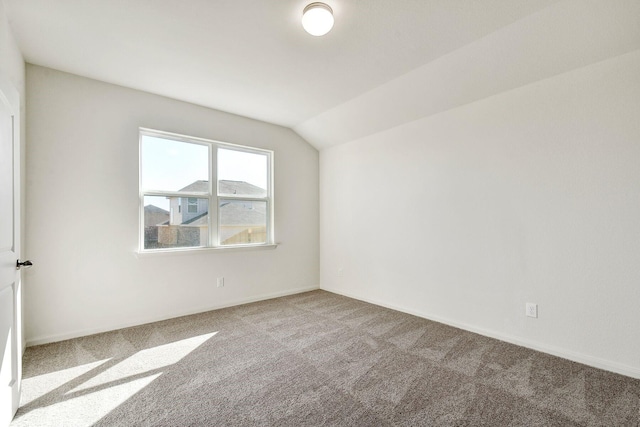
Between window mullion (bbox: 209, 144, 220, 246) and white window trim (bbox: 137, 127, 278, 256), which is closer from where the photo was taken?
white window trim (bbox: 137, 127, 278, 256)

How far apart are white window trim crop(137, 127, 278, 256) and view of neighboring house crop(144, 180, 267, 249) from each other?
0.05 metres

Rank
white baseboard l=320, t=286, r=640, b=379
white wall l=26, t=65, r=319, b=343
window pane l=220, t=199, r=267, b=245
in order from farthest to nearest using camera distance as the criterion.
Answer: window pane l=220, t=199, r=267, b=245 < white wall l=26, t=65, r=319, b=343 < white baseboard l=320, t=286, r=640, b=379

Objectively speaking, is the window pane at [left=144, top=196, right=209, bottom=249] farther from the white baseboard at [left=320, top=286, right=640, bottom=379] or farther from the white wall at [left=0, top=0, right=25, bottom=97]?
the white baseboard at [left=320, top=286, right=640, bottom=379]

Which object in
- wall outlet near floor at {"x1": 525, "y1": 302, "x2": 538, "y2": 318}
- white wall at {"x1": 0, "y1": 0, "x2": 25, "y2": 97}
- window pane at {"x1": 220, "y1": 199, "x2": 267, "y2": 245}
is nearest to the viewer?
white wall at {"x1": 0, "y1": 0, "x2": 25, "y2": 97}

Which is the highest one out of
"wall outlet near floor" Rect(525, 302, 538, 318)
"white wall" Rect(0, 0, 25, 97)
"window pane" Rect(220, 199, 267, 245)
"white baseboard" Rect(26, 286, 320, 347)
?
"white wall" Rect(0, 0, 25, 97)

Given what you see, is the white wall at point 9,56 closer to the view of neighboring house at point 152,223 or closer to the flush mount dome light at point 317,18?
the view of neighboring house at point 152,223

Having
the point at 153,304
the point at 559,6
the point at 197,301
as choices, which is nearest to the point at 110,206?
the point at 153,304

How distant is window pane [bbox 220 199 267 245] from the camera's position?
3.99m

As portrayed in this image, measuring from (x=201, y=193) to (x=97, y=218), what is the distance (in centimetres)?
111

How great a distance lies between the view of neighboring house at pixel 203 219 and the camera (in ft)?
11.3

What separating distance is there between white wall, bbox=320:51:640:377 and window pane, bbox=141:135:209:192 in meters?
2.26

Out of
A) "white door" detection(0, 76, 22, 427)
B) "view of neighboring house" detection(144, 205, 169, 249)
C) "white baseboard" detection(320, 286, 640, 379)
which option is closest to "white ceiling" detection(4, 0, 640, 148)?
"white door" detection(0, 76, 22, 427)

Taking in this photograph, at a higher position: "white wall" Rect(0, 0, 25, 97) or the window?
"white wall" Rect(0, 0, 25, 97)

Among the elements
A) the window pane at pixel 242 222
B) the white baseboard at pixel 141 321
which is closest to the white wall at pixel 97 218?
the white baseboard at pixel 141 321
